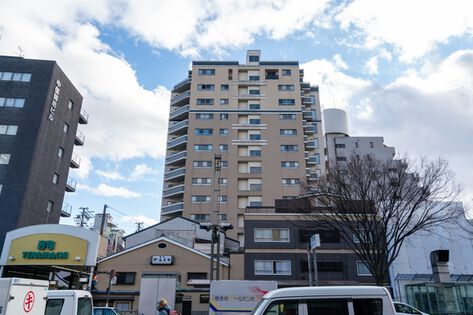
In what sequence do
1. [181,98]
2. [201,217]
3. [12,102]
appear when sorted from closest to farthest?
[12,102] → [201,217] → [181,98]

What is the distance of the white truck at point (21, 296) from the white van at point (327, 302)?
Result: 555 centimetres

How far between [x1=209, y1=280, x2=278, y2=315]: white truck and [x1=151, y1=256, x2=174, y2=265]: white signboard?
13.8 metres

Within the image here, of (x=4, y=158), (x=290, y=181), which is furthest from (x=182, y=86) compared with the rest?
(x=4, y=158)

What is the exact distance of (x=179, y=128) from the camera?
56.1 metres

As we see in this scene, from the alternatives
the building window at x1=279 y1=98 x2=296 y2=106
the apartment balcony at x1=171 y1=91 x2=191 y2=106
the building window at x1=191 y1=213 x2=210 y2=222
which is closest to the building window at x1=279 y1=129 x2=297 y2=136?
the building window at x1=279 y1=98 x2=296 y2=106

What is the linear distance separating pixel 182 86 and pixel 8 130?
106 feet

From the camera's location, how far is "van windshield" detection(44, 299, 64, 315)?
10.4 meters

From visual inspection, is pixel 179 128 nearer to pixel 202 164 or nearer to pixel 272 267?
pixel 202 164

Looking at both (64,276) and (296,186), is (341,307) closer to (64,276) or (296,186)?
(64,276)

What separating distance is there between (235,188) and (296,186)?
353 inches

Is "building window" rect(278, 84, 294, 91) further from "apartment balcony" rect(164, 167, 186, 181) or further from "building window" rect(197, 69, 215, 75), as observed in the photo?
"apartment balcony" rect(164, 167, 186, 181)

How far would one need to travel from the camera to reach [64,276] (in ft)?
107

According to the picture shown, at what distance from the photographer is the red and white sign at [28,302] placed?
8188 mm

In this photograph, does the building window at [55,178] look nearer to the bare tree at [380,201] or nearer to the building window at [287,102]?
the bare tree at [380,201]
